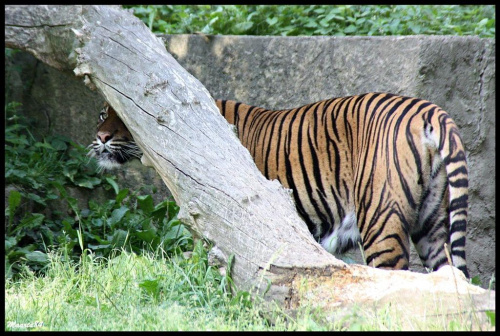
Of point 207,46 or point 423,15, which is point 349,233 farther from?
point 423,15

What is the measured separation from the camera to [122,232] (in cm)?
548

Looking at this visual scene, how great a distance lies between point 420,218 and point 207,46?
9.52ft

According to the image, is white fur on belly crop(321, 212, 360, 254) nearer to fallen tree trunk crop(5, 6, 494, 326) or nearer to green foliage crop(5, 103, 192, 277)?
fallen tree trunk crop(5, 6, 494, 326)

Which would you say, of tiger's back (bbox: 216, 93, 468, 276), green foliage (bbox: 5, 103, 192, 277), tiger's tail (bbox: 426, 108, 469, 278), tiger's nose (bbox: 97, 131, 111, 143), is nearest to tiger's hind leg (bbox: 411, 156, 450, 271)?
tiger's back (bbox: 216, 93, 468, 276)

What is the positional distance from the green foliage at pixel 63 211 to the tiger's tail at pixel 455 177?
2.36 metres

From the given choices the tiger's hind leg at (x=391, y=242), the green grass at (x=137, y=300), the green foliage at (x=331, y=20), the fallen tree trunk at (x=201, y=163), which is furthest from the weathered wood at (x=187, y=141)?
the green foliage at (x=331, y=20)

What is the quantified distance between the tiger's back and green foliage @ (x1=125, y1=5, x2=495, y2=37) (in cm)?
218

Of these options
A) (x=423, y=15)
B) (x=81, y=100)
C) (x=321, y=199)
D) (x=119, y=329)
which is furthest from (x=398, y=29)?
(x=119, y=329)

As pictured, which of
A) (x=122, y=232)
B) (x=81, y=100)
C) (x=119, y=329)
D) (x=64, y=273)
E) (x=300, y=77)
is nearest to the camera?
(x=119, y=329)

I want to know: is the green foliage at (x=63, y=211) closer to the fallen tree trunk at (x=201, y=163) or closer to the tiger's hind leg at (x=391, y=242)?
the fallen tree trunk at (x=201, y=163)

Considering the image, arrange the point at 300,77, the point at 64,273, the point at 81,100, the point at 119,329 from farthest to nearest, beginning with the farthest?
the point at 81,100 < the point at 300,77 < the point at 64,273 < the point at 119,329

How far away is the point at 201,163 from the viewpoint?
4102 millimetres

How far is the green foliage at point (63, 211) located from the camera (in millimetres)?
5457

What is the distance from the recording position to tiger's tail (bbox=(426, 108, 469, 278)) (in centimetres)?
381
